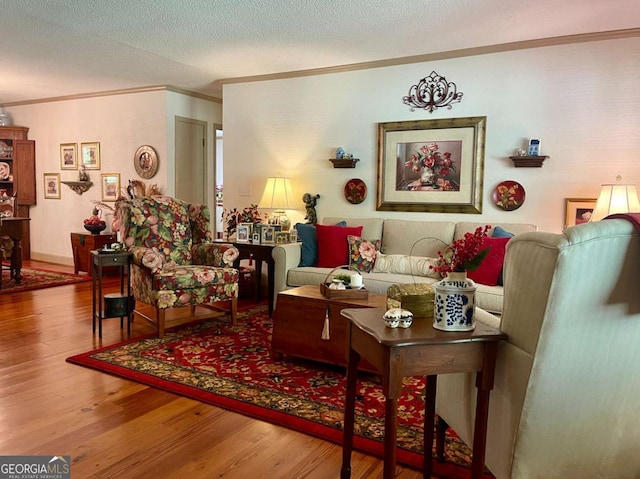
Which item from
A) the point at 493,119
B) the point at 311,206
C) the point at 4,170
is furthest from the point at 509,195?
the point at 4,170

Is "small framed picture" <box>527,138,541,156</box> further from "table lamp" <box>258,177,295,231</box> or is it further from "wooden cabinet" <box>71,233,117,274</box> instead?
"wooden cabinet" <box>71,233,117,274</box>

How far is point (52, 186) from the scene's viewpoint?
763 cm

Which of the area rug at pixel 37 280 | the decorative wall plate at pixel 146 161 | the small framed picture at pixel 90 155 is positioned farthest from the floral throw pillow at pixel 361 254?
the small framed picture at pixel 90 155

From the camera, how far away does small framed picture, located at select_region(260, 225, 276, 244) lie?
4.77m

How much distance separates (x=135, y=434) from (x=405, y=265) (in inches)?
101

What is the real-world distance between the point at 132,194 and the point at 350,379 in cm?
561

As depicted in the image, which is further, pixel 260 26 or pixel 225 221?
pixel 225 221

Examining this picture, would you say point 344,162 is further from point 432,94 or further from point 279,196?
point 432,94

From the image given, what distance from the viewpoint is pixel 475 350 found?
1480 millimetres

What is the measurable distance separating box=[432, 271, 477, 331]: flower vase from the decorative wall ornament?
3.44 meters

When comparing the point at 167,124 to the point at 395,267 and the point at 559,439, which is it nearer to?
the point at 395,267

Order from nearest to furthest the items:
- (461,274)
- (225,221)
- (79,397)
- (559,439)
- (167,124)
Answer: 1. (559,439)
2. (461,274)
3. (79,397)
4. (225,221)
5. (167,124)

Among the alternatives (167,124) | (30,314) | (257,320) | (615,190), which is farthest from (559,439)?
(167,124)

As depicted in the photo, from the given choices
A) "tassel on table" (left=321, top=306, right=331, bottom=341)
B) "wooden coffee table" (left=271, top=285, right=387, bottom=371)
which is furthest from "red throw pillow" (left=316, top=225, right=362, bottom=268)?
"tassel on table" (left=321, top=306, right=331, bottom=341)
